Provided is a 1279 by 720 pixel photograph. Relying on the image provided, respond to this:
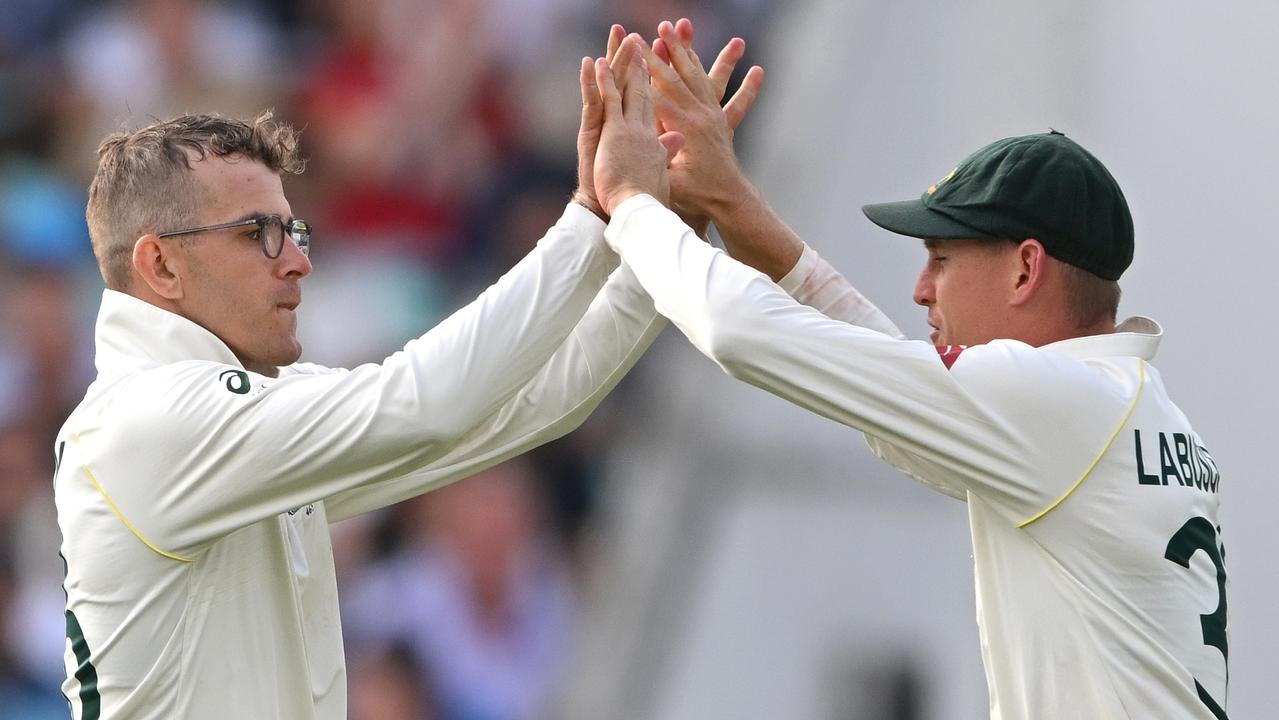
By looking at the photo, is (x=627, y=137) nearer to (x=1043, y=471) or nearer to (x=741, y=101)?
(x=741, y=101)

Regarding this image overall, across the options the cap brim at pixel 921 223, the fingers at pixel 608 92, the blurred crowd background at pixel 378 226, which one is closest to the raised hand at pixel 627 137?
the fingers at pixel 608 92

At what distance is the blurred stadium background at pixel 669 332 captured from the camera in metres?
3.61

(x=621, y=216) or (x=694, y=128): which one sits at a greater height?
(x=694, y=128)

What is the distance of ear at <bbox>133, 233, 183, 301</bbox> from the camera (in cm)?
217

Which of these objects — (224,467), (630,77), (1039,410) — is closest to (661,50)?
(630,77)

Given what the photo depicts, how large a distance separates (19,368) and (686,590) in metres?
2.15

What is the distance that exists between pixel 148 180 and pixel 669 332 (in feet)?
6.64

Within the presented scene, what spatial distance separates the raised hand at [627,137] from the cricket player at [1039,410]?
39mm

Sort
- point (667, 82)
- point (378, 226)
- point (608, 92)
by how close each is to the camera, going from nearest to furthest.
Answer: point (608, 92), point (667, 82), point (378, 226)

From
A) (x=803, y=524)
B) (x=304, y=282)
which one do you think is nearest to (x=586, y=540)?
(x=803, y=524)

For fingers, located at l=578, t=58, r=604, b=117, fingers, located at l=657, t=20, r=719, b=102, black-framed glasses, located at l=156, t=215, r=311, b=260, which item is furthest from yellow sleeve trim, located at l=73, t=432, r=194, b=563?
fingers, located at l=657, t=20, r=719, b=102

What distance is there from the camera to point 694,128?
2.43 m

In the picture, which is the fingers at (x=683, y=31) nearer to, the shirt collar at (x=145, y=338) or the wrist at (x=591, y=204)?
the wrist at (x=591, y=204)

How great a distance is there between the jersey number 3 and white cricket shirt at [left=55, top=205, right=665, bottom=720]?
94 cm
